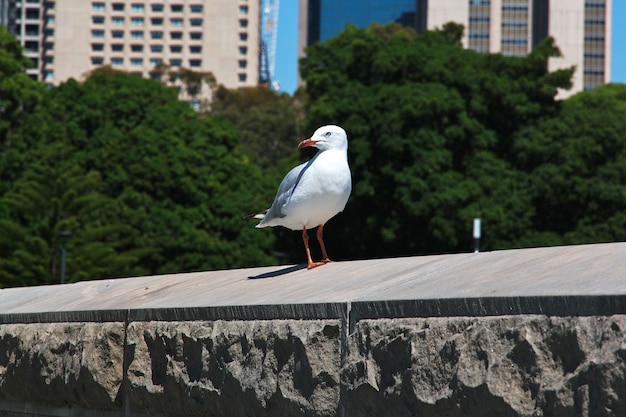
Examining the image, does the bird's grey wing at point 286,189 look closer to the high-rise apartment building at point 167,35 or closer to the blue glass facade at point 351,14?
the high-rise apartment building at point 167,35

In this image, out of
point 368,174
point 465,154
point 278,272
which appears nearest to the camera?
point 278,272

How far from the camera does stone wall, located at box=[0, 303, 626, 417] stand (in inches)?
103

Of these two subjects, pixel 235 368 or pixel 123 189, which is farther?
pixel 123 189

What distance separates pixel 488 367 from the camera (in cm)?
279

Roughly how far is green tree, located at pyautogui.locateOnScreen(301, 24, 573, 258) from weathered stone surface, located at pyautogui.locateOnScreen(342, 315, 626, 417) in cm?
2338

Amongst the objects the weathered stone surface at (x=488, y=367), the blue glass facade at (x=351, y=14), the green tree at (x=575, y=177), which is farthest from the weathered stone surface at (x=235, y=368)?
the blue glass facade at (x=351, y=14)

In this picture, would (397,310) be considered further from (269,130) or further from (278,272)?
(269,130)

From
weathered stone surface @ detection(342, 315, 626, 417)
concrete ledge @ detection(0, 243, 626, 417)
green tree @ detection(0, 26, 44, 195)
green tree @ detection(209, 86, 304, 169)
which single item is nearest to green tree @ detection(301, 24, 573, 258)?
green tree @ detection(0, 26, 44, 195)

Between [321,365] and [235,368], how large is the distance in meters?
0.48

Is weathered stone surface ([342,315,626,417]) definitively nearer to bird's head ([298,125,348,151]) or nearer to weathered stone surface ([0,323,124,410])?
weathered stone surface ([0,323,124,410])

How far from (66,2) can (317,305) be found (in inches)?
4472

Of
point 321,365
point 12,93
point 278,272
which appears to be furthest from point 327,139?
point 12,93

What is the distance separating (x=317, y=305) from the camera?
3445mm

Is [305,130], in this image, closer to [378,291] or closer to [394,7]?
[378,291]
